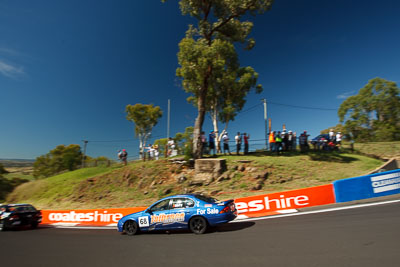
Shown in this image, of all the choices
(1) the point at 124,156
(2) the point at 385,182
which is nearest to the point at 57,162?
(1) the point at 124,156

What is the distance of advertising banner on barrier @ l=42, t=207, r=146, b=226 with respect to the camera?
40.0 ft

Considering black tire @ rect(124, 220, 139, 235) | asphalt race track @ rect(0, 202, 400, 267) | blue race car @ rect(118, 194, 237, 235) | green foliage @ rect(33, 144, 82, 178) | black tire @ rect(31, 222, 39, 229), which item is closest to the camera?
asphalt race track @ rect(0, 202, 400, 267)

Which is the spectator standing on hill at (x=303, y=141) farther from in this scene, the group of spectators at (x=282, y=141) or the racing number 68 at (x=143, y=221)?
the racing number 68 at (x=143, y=221)

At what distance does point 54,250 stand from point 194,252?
4713mm

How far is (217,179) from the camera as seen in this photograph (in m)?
15.8

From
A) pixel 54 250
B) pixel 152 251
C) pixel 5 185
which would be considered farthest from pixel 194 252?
pixel 5 185

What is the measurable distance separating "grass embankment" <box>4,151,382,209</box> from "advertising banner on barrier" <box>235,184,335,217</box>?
3592mm

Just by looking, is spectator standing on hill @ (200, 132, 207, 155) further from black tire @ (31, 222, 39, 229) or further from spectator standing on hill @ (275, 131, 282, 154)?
black tire @ (31, 222, 39, 229)

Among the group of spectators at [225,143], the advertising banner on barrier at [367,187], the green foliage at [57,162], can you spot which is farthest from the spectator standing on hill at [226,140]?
the green foliage at [57,162]

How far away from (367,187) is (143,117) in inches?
1399

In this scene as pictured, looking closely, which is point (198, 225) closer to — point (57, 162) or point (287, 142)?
point (287, 142)

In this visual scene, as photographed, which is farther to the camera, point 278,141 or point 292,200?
point 278,141

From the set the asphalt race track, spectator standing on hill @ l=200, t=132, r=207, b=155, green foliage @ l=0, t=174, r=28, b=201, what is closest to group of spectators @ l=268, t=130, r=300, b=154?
spectator standing on hill @ l=200, t=132, r=207, b=155

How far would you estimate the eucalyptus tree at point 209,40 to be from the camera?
1659 cm
